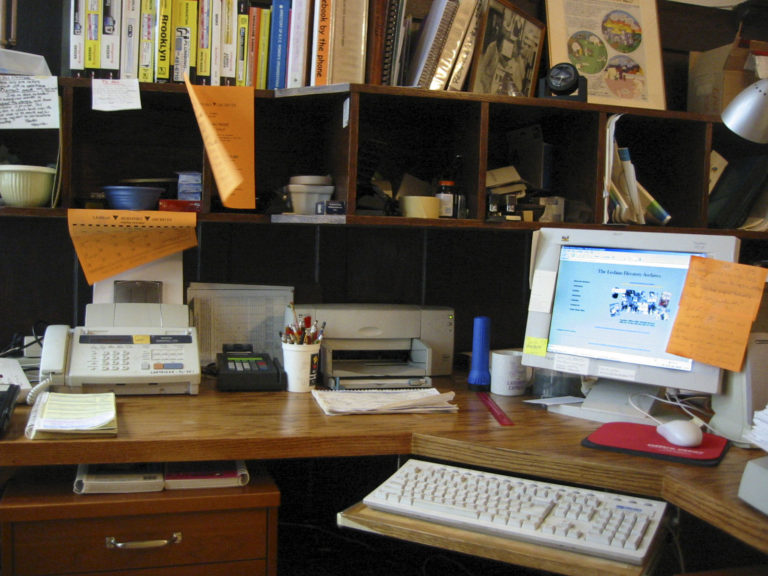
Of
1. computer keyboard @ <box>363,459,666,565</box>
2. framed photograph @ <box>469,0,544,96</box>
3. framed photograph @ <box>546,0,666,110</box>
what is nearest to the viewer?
computer keyboard @ <box>363,459,666,565</box>

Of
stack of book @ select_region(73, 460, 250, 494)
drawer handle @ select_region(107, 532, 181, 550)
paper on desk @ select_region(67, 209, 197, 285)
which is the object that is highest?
paper on desk @ select_region(67, 209, 197, 285)

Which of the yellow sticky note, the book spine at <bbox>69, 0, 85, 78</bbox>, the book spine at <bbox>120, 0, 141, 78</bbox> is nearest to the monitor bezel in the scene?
the yellow sticky note

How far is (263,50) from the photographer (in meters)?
1.81

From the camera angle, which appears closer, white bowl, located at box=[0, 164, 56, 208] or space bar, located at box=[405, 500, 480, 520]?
space bar, located at box=[405, 500, 480, 520]

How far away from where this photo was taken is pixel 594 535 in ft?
3.52

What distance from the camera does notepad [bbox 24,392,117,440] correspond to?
1.28 meters

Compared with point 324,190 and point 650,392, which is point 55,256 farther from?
point 650,392

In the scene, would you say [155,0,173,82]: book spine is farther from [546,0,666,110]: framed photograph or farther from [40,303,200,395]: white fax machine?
[546,0,666,110]: framed photograph

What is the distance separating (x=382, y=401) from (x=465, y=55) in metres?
0.90

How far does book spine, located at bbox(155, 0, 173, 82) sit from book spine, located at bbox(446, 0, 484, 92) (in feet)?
2.22

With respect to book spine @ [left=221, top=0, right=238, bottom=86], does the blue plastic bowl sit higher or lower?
lower

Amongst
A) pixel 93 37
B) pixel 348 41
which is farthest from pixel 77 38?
pixel 348 41

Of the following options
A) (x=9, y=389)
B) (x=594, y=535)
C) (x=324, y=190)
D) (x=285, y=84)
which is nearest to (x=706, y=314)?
(x=594, y=535)

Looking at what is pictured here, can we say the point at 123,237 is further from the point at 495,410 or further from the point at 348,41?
the point at 495,410
